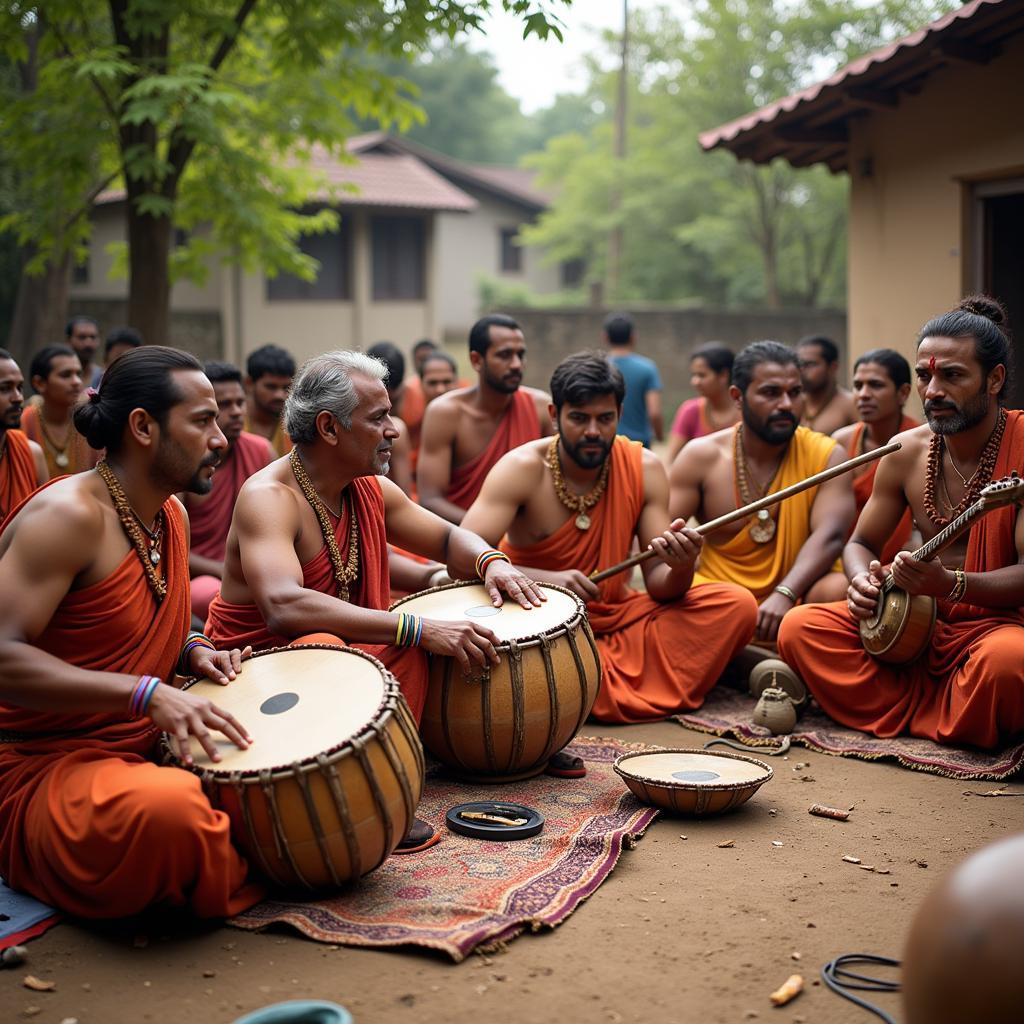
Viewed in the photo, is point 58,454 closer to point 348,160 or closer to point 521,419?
point 521,419

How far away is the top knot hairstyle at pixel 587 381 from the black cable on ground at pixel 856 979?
312cm

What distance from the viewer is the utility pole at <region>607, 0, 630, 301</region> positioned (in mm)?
28844

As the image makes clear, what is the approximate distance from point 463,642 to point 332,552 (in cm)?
62

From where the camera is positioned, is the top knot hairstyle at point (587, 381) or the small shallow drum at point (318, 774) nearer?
the small shallow drum at point (318, 774)

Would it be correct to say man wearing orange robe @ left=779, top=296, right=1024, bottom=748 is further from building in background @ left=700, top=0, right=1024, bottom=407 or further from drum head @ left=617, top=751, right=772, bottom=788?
building in background @ left=700, top=0, right=1024, bottom=407

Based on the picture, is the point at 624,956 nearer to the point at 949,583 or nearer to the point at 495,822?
the point at 495,822

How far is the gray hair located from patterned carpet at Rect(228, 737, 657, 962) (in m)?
1.51

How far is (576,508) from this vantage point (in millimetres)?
6156

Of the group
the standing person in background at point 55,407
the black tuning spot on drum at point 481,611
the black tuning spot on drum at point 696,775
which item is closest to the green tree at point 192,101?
the standing person in background at point 55,407

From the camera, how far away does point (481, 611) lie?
4832 millimetres

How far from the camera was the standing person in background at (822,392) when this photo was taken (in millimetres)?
8641

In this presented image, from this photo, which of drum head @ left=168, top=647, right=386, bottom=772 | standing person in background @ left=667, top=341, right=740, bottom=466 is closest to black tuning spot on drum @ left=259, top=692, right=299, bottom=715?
drum head @ left=168, top=647, right=386, bottom=772

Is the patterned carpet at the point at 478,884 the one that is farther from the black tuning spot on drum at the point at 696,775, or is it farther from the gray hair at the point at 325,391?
the gray hair at the point at 325,391

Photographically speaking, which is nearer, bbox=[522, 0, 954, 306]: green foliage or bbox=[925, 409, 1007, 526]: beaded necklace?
bbox=[925, 409, 1007, 526]: beaded necklace
